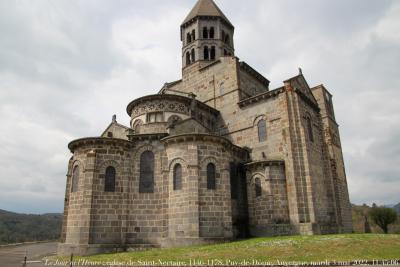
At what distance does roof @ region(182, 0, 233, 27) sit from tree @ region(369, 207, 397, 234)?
34247mm

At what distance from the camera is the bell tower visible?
36.1m

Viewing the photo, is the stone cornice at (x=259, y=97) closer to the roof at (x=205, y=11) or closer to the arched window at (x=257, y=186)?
the arched window at (x=257, y=186)

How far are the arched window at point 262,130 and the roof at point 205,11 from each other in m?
16.8

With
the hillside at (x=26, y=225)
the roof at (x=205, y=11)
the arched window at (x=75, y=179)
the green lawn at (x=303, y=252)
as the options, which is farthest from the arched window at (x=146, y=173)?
the hillside at (x=26, y=225)

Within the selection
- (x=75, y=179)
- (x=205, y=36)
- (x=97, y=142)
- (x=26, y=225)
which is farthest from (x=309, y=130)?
(x=26, y=225)

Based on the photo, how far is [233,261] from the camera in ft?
43.9

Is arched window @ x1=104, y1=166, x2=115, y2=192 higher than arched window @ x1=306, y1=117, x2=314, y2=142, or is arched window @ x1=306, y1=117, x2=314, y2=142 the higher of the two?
arched window @ x1=306, y1=117, x2=314, y2=142

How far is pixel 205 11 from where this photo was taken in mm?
37969

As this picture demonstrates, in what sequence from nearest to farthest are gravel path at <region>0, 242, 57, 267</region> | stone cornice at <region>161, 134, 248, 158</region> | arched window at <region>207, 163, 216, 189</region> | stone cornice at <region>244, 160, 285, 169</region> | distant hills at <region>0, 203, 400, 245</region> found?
gravel path at <region>0, 242, 57, 267</region>, arched window at <region>207, 163, 216, 189</region>, stone cornice at <region>161, 134, 248, 158</region>, stone cornice at <region>244, 160, 285, 169</region>, distant hills at <region>0, 203, 400, 245</region>

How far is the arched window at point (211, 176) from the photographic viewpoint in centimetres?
2148

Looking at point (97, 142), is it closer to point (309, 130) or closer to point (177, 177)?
point (177, 177)

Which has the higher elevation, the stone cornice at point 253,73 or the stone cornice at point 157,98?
the stone cornice at point 253,73

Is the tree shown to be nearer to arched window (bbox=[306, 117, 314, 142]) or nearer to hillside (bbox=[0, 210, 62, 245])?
arched window (bbox=[306, 117, 314, 142])

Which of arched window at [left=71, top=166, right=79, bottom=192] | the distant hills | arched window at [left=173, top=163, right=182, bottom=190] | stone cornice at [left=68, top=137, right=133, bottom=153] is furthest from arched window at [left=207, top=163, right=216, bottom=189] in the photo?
the distant hills
